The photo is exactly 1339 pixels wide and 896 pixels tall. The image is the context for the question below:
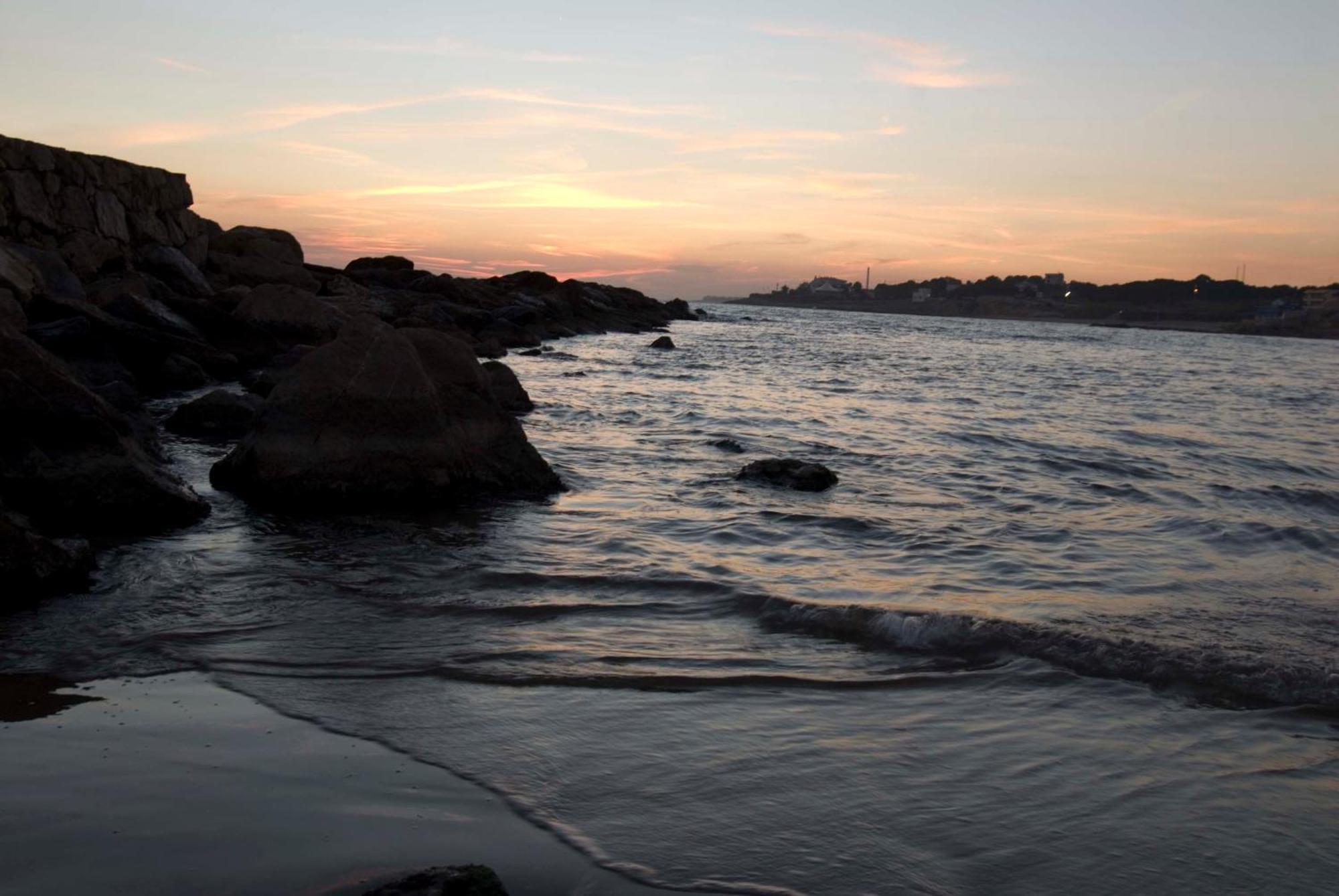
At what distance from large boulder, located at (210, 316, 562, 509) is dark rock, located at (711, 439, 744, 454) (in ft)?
12.2

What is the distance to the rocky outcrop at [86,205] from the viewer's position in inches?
591

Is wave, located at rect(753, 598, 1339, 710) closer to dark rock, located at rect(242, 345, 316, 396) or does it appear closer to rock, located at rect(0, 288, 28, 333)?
rock, located at rect(0, 288, 28, 333)

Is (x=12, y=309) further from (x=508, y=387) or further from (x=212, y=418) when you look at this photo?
(x=508, y=387)

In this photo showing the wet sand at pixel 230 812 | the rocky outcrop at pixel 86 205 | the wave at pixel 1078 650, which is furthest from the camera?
the rocky outcrop at pixel 86 205

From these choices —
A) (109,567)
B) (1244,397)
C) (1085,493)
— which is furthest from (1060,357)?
(109,567)

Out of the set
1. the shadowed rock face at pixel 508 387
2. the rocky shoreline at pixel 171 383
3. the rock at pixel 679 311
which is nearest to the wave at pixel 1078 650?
the rocky shoreline at pixel 171 383

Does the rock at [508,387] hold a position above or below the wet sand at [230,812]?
above

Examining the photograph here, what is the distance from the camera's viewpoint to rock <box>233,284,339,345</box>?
15.8 metres

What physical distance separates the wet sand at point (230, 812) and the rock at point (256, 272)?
1942cm

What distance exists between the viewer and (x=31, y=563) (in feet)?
15.3

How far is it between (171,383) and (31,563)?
889 cm

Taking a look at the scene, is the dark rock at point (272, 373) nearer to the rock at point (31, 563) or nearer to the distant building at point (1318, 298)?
the rock at point (31, 563)

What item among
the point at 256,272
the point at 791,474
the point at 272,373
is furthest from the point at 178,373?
the point at 256,272

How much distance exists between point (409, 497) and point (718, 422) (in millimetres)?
6829
